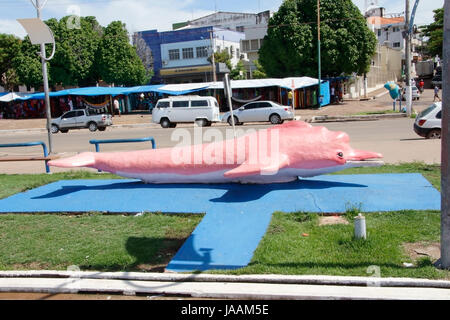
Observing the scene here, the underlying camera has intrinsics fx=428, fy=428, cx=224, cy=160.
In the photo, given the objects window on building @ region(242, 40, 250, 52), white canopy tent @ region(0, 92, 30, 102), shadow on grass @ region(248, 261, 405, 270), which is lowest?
shadow on grass @ region(248, 261, 405, 270)

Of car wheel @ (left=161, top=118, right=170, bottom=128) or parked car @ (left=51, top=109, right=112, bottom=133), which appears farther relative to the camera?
parked car @ (left=51, top=109, right=112, bottom=133)

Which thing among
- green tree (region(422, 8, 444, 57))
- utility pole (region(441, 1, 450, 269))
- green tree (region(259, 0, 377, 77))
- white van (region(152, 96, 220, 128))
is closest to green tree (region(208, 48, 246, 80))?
green tree (region(259, 0, 377, 77))

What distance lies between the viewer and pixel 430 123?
1530cm

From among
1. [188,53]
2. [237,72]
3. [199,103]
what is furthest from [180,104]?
[188,53]

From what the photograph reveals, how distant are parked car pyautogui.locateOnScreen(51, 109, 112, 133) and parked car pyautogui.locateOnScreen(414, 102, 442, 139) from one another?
65.2ft

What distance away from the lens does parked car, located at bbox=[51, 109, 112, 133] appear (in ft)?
93.3

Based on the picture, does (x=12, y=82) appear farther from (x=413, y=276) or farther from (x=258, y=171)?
(x=413, y=276)

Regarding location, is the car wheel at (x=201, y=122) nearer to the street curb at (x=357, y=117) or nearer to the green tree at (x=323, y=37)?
the street curb at (x=357, y=117)

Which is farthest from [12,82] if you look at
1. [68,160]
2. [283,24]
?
[68,160]

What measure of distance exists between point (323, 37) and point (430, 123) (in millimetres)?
20484

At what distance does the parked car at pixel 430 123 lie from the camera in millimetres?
15297

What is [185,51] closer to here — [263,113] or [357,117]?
[263,113]

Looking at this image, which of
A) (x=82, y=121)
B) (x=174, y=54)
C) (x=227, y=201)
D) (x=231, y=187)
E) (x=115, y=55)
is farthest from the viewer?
(x=174, y=54)

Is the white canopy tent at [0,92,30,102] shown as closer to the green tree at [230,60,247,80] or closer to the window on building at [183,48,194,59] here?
the window on building at [183,48,194,59]
